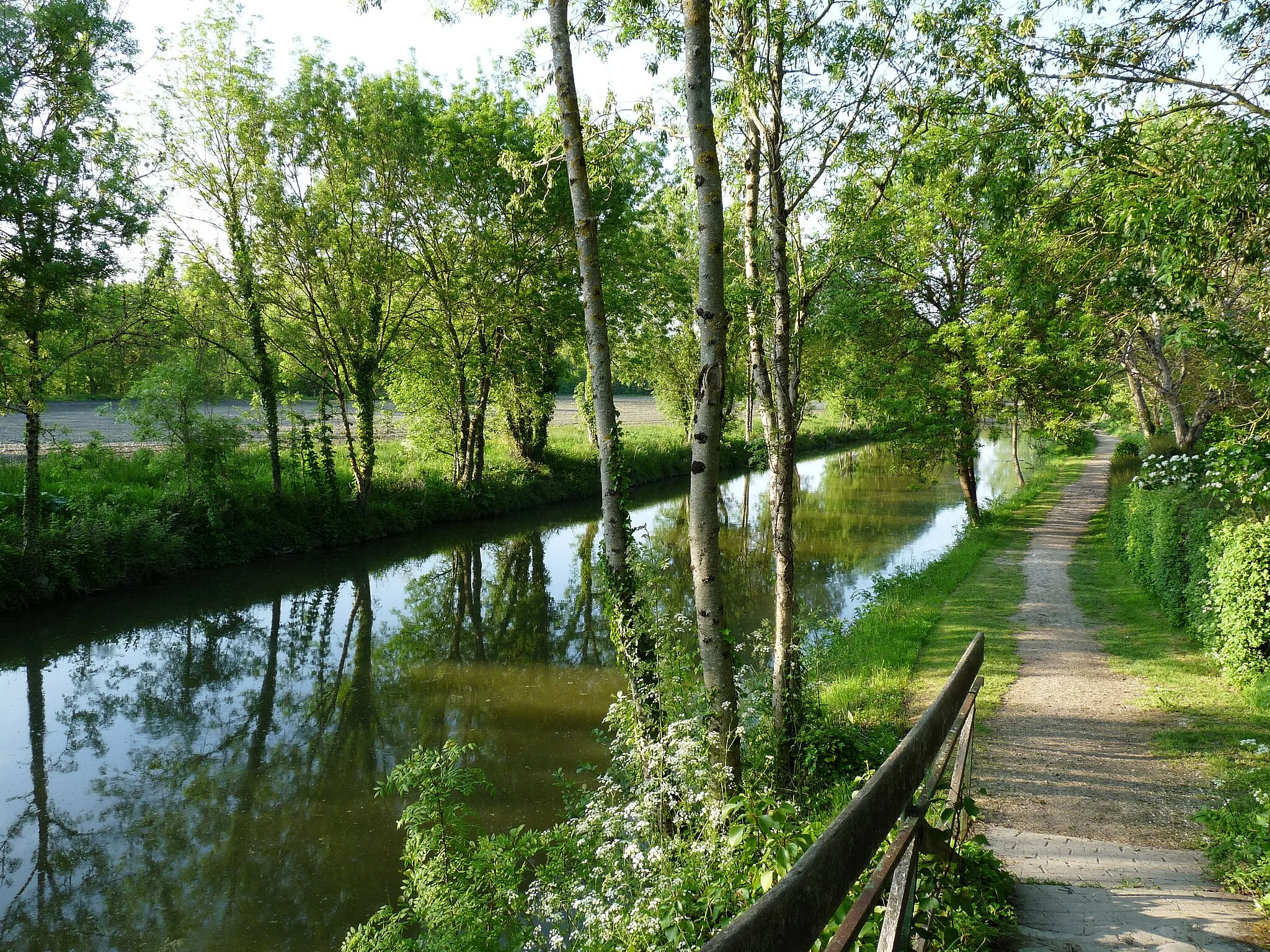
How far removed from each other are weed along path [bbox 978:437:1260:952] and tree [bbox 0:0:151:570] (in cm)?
1541

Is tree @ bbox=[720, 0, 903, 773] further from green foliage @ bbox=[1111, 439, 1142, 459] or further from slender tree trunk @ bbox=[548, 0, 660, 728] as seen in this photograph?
green foliage @ bbox=[1111, 439, 1142, 459]

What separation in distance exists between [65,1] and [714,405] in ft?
46.0

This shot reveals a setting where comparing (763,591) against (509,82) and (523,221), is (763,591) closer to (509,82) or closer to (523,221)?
(523,221)

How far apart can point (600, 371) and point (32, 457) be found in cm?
1260

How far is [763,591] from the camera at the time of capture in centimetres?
1614

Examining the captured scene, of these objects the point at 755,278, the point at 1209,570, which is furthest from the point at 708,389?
the point at 1209,570

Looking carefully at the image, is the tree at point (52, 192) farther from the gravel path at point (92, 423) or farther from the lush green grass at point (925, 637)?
the lush green grass at point (925, 637)

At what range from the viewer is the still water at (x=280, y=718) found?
666cm

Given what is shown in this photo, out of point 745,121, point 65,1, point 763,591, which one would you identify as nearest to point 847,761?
point 745,121

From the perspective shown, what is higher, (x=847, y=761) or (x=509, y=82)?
(x=509, y=82)

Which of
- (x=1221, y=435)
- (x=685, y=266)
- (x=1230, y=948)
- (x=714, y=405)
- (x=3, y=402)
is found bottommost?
(x=1230, y=948)

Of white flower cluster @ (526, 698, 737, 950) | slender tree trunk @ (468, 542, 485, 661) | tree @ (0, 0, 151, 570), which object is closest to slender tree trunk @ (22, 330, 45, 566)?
tree @ (0, 0, 151, 570)

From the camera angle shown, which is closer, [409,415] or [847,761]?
[847,761]

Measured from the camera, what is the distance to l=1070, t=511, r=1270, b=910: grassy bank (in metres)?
4.65
